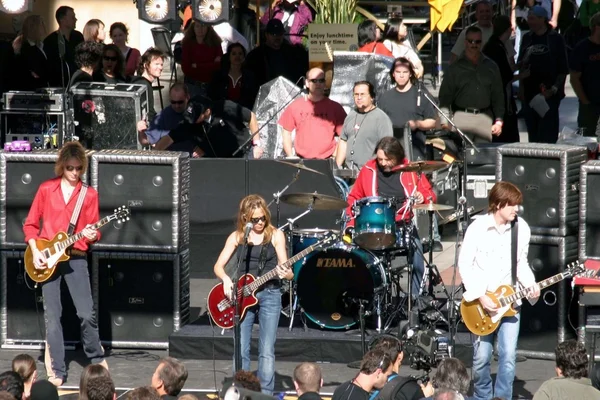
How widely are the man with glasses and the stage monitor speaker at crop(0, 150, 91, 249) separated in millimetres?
5372

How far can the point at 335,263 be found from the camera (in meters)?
12.1

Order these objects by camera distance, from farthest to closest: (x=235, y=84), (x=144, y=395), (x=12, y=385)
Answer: (x=235, y=84)
(x=12, y=385)
(x=144, y=395)

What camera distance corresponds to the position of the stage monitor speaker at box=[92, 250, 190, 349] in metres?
12.1

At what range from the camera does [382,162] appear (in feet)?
40.4

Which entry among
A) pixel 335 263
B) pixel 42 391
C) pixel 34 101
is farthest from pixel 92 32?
pixel 42 391

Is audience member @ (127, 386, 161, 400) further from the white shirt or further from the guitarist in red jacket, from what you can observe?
the white shirt

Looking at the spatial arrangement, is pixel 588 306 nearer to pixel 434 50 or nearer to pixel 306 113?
pixel 306 113

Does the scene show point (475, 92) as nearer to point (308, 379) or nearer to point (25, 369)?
point (308, 379)

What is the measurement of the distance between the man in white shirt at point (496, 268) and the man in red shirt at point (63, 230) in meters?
3.07

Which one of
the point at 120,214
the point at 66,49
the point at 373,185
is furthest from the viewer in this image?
the point at 66,49

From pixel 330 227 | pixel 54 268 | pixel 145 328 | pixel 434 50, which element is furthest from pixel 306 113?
pixel 434 50

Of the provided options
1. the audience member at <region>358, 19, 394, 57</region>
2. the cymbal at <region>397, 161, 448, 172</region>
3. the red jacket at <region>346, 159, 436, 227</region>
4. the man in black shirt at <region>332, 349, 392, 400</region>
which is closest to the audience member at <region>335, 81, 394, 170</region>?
the red jacket at <region>346, 159, 436, 227</region>

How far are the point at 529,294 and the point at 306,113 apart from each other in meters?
A: 5.28

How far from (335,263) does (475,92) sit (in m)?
4.42
